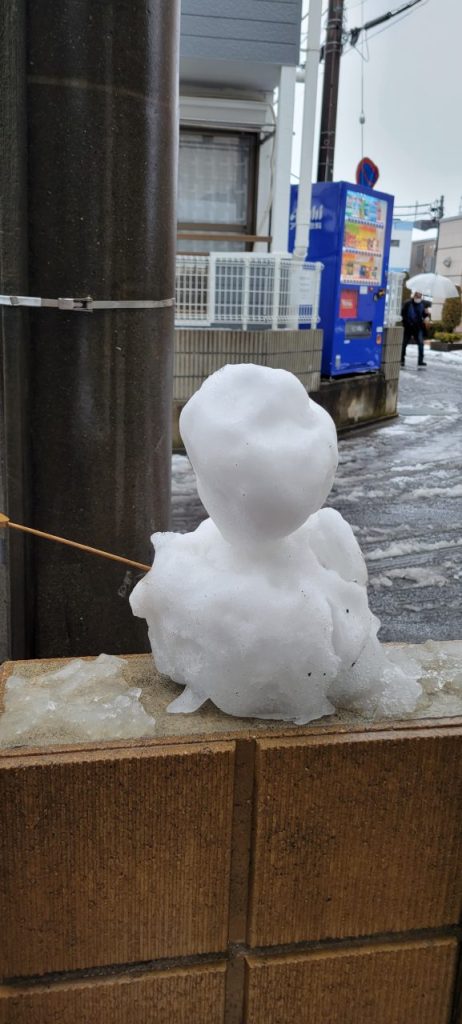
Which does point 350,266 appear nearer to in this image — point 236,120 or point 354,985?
point 236,120

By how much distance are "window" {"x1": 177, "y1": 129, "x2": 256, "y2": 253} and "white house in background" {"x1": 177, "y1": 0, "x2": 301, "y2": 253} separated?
0.02m

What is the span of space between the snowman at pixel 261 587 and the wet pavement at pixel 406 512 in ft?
9.38

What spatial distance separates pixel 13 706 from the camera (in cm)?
190

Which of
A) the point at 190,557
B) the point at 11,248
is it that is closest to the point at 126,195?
the point at 11,248

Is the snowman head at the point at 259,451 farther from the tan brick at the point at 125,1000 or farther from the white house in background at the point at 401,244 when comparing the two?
the white house in background at the point at 401,244

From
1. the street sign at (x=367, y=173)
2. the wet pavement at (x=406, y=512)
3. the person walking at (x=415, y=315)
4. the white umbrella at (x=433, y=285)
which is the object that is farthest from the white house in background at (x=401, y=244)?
the wet pavement at (x=406, y=512)

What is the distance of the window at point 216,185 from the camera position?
1300 cm

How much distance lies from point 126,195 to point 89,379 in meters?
0.63

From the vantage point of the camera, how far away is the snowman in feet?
5.90

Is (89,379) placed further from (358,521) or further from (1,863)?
(358,521)

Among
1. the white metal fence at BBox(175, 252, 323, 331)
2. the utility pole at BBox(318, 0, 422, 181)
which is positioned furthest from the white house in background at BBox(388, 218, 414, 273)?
the white metal fence at BBox(175, 252, 323, 331)

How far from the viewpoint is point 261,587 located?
1.85 meters

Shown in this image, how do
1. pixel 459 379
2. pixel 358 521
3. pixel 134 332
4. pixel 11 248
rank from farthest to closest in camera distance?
pixel 459 379, pixel 358 521, pixel 134 332, pixel 11 248

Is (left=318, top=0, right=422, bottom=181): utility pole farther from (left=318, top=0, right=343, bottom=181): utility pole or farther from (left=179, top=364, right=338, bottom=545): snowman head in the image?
(left=179, top=364, right=338, bottom=545): snowman head
